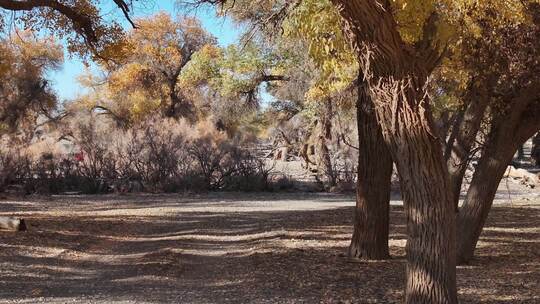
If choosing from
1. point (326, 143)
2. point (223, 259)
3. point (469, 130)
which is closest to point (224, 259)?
point (223, 259)

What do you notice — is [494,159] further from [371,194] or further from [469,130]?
[469,130]

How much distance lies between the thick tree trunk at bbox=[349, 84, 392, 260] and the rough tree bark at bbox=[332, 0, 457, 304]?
4.00 meters

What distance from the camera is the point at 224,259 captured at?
35.4 feet

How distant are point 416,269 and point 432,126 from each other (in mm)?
1207

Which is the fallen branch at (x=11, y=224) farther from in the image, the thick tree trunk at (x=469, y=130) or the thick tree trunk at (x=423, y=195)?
the thick tree trunk at (x=423, y=195)

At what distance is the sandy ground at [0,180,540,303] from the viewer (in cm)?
807

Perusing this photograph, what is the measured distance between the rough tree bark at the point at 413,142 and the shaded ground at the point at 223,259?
1.77 m

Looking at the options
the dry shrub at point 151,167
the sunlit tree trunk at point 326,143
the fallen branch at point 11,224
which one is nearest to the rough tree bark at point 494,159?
the fallen branch at point 11,224

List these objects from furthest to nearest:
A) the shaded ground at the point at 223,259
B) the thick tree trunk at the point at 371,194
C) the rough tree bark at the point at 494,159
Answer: the thick tree trunk at the point at 371,194 → the rough tree bark at the point at 494,159 → the shaded ground at the point at 223,259

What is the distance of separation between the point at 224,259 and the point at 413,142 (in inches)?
223

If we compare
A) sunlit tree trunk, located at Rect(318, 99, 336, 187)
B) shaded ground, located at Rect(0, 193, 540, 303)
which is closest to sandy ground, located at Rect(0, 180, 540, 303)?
shaded ground, located at Rect(0, 193, 540, 303)

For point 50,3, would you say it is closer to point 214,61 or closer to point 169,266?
point 169,266

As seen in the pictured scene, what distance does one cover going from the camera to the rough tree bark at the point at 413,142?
5.72 meters

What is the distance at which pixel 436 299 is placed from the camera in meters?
5.88
